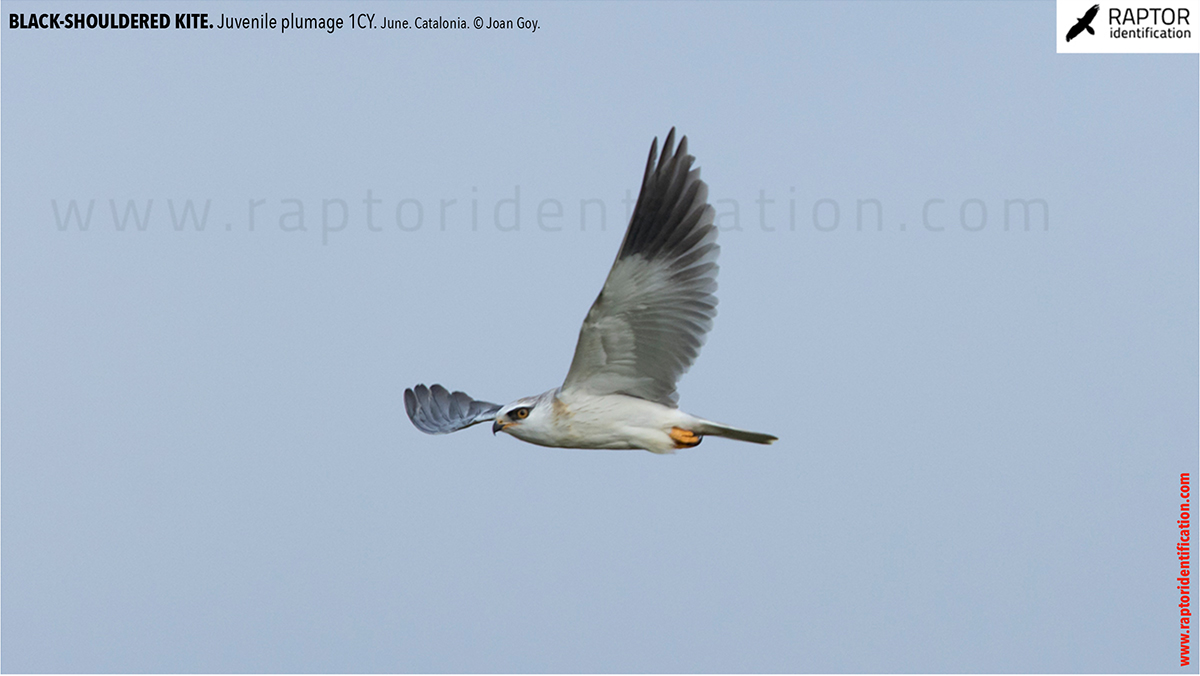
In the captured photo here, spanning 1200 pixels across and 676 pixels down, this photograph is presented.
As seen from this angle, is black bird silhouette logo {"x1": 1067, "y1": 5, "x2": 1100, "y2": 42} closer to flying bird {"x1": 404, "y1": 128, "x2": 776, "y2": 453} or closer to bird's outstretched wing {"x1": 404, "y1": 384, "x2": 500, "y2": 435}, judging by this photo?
flying bird {"x1": 404, "y1": 128, "x2": 776, "y2": 453}

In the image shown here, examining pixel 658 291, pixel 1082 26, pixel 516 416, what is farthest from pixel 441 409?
pixel 1082 26

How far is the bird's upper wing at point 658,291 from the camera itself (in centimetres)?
984

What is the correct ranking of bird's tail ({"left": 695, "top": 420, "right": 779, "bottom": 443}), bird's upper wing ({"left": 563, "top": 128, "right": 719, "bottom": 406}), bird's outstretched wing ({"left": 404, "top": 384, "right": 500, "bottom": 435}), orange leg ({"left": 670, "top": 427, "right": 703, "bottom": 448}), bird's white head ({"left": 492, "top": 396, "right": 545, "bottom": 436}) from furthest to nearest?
bird's outstretched wing ({"left": 404, "top": 384, "right": 500, "bottom": 435}) → bird's white head ({"left": 492, "top": 396, "right": 545, "bottom": 436}) → orange leg ({"left": 670, "top": 427, "right": 703, "bottom": 448}) → bird's tail ({"left": 695, "top": 420, "right": 779, "bottom": 443}) → bird's upper wing ({"left": 563, "top": 128, "right": 719, "bottom": 406})

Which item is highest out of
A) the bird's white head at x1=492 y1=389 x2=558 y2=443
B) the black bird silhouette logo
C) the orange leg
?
the black bird silhouette logo

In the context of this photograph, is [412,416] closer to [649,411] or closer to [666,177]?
[649,411]

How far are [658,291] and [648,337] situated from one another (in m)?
0.43

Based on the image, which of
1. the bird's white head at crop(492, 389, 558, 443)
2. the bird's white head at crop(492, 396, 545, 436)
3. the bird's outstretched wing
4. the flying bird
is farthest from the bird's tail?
the bird's outstretched wing

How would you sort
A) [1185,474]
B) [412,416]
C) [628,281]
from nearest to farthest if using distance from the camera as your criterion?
[628,281] < [1185,474] < [412,416]

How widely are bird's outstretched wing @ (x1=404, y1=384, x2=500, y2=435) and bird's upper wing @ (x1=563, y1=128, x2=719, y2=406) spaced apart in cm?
236

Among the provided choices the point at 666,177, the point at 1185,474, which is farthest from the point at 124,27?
the point at 1185,474

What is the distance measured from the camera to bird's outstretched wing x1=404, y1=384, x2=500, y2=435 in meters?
12.4

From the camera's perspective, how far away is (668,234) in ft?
32.6

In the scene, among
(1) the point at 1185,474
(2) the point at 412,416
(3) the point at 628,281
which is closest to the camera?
(3) the point at 628,281

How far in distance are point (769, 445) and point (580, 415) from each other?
1.70 m
